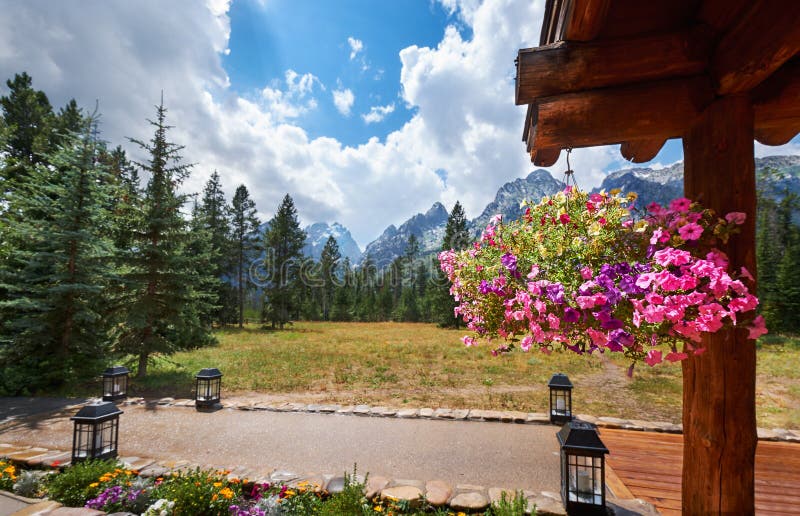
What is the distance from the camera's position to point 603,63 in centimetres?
201

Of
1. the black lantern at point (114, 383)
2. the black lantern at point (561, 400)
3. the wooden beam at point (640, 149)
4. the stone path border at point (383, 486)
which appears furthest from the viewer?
the black lantern at point (114, 383)

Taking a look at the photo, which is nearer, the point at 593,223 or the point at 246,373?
the point at 593,223

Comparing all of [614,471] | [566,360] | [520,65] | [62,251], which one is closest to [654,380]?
[566,360]

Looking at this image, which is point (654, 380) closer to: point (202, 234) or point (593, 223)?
point (593, 223)

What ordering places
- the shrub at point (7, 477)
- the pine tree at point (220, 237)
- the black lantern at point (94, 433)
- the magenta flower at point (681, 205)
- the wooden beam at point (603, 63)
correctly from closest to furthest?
the magenta flower at point (681, 205) → the wooden beam at point (603, 63) → the shrub at point (7, 477) → the black lantern at point (94, 433) → the pine tree at point (220, 237)

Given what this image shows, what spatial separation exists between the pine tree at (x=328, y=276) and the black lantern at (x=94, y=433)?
3697 cm

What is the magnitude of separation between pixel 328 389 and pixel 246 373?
3.29 m

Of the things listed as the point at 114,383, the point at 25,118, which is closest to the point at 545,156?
the point at 114,383

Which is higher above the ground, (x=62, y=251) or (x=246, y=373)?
(x=62, y=251)

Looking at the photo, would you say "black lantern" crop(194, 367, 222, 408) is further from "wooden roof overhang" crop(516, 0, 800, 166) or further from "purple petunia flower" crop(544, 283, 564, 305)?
"wooden roof overhang" crop(516, 0, 800, 166)

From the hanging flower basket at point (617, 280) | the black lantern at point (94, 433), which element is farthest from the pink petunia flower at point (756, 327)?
the black lantern at point (94, 433)

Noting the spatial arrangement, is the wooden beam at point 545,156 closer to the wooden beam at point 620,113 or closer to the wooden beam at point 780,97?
the wooden beam at point 620,113

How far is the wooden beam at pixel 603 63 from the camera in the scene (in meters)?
1.97

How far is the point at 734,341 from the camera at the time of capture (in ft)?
5.77
